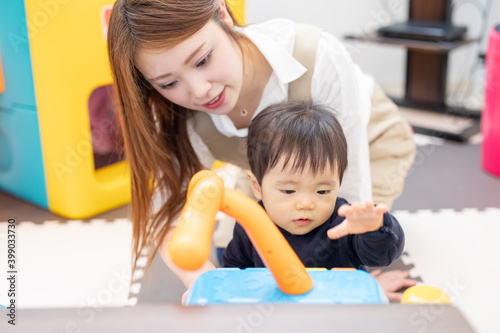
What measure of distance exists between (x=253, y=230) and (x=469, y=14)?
2.03m

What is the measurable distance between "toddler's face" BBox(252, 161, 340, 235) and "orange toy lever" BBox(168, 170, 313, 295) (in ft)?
0.54

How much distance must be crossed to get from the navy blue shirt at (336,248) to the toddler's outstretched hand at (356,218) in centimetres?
7

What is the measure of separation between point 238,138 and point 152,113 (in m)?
0.18

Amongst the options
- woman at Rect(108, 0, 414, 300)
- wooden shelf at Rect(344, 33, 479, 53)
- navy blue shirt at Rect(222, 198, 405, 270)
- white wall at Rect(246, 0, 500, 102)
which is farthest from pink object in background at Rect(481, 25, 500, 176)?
navy blue shirt at Rect(222, 198, 405, 270)

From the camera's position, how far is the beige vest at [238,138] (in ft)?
3.29

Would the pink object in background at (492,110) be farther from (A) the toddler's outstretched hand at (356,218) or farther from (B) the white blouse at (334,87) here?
(A) the toddler's outstretched hand at (356,218)

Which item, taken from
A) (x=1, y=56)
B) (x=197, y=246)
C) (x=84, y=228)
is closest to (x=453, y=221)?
(x=84, y=228)

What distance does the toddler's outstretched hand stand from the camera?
0.61 m

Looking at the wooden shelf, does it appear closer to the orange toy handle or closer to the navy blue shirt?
the navy blue shirt

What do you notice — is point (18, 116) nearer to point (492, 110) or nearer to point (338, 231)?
point (338, 231)

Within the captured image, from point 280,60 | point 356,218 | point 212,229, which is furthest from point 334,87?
point 212,229

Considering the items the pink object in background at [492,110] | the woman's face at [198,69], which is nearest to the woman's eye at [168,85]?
the woman's face at [198,69]

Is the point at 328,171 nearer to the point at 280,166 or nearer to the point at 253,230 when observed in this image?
the point at 280,166

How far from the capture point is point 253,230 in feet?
1.84
